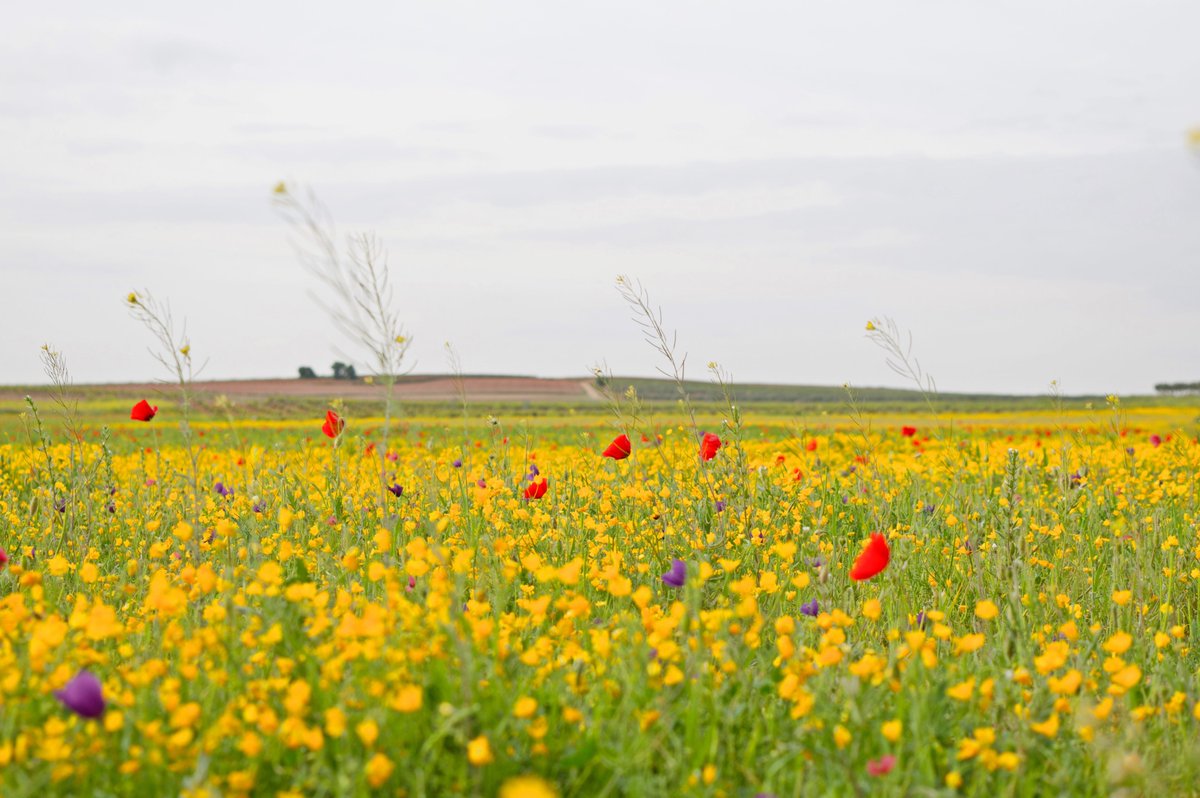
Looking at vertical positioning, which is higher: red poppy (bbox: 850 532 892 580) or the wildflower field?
red poppy (bbox: 850 532 892 580)

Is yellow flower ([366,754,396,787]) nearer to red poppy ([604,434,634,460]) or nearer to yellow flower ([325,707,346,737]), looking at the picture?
yellow flower ([325,707,346,737])

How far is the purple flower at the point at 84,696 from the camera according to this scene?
2070mm

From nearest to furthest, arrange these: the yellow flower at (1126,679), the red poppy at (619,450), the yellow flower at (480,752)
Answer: the yellow flower at (480,752) < the yellow flower at (1126,679) < the red poppy at (619,450)

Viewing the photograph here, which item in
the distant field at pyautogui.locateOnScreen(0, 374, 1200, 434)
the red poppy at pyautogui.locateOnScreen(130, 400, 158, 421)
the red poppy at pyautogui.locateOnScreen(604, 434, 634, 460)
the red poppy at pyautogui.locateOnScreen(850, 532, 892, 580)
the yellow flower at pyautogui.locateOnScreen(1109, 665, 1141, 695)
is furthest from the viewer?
the distant field at pyautogui.locateOnScreen(0, 374, 1200, 434)

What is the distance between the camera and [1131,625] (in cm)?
421

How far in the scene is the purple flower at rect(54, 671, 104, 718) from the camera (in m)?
2.07

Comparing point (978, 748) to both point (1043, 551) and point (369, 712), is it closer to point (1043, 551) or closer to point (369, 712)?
point (369, 712)

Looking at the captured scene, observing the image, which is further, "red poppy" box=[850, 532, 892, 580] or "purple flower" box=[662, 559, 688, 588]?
"purple flower" box=[662, 559, 688, 588]

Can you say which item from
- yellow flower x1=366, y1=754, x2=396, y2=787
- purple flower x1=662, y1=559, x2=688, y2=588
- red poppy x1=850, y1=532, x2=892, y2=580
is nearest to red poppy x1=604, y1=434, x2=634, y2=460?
purple flower x1=662, y1=559, x2=688, y2=588

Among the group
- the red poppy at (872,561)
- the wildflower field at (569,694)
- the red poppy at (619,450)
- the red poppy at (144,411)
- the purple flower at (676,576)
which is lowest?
the wildflower field at (569,694)

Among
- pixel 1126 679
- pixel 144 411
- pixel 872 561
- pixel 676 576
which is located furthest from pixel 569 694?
pixel 144 411

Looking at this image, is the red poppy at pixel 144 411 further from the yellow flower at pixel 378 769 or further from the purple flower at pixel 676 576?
the yellow flower at pixel 378 769

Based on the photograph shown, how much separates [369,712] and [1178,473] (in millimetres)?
8065

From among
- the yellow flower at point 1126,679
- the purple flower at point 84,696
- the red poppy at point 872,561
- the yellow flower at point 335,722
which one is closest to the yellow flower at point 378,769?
the yellow flower at point 335,722
